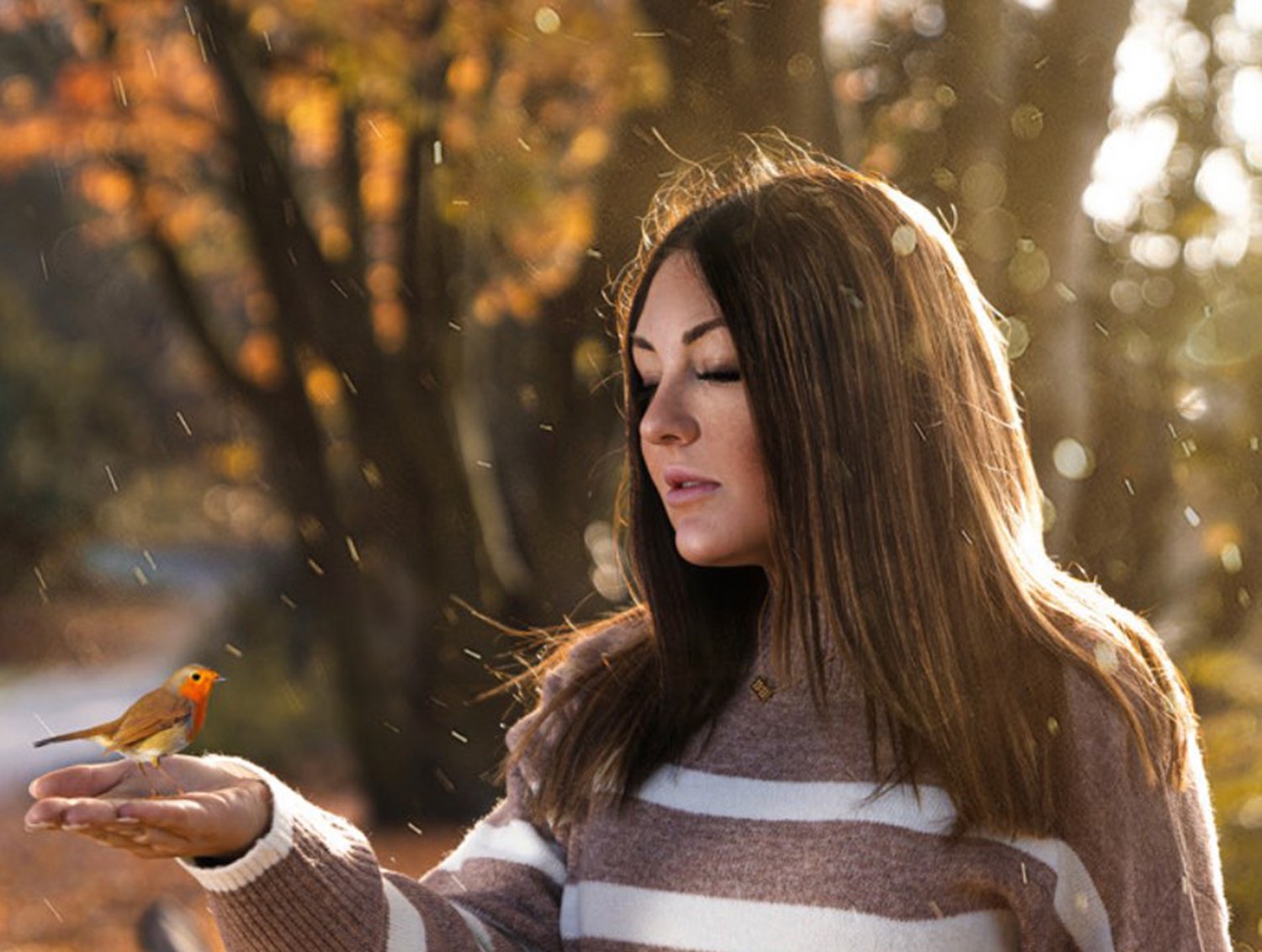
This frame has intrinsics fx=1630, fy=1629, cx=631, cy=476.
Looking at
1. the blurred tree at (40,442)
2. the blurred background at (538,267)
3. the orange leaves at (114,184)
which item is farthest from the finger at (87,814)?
the blurred tree at (40,442)

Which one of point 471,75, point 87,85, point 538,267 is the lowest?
point 538,267

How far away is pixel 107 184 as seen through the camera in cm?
1043

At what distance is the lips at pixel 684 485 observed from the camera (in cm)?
235

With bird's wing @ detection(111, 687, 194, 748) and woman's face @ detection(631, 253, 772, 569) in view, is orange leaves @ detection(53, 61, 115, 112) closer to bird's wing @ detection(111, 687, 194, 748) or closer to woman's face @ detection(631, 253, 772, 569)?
woman's face @ detection(631, 253, 772, 569)

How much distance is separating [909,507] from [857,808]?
16.9 inches

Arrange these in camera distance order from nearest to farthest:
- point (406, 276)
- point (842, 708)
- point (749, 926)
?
point (749, 926), point (842, 708), point (406, 276)

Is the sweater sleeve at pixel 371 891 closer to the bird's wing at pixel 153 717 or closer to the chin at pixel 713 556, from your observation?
the bird's wing at pixel 153 717

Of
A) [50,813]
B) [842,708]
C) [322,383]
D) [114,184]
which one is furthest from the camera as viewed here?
[114,184]

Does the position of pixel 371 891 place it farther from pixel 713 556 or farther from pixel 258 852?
pixel 713 556

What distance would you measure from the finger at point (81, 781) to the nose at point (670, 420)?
0.88 m

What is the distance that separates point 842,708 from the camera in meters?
2.43

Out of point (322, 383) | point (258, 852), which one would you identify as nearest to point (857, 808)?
point (258, 852)

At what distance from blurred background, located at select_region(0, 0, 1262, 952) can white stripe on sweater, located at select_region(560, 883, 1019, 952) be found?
149 centimetres

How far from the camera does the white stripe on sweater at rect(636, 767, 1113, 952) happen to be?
2186 millimetres
